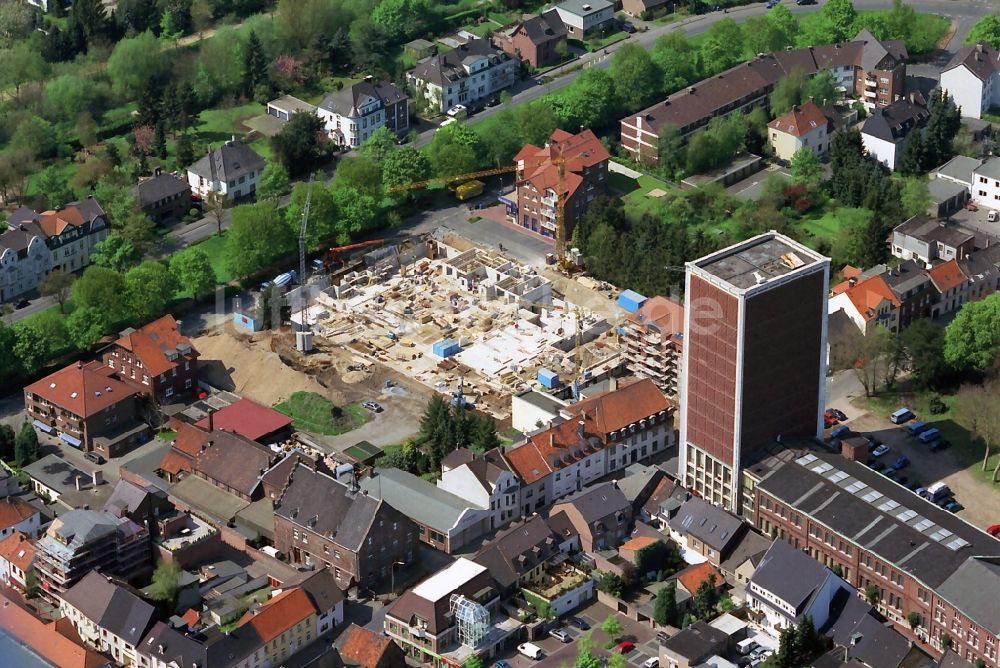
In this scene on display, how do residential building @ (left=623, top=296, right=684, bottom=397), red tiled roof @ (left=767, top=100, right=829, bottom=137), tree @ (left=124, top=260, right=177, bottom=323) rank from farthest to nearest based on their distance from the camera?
1. red tiled roof @ (left=767, top=100, right=829, bottom=137)
2. tree @ (left=124, top=260, right=177, bottom=323)
3. residential building @ (left=623, top=296, right=684, bottom=397)

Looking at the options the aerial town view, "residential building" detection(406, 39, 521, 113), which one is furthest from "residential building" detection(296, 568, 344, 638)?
"residential building" detection(406, 39, 521, 113)

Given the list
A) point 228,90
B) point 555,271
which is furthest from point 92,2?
point 555,271

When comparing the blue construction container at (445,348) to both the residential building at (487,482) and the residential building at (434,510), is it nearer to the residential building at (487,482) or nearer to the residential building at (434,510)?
the residential building at (487,482)

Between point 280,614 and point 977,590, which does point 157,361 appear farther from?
point 977,590

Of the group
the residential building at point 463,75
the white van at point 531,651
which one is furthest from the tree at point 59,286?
the white van at point 531,651

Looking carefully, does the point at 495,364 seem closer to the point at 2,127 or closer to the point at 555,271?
the point at 555,271

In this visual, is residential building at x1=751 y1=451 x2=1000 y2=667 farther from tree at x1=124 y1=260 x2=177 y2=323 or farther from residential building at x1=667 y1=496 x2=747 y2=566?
tree at x1=124 y1=260 x2=177 y2=323

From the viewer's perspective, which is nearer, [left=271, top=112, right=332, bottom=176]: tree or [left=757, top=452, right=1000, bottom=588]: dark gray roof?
[left=757, top=452, right=1000, bottom=588]: dark gray roof
